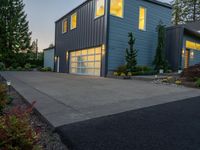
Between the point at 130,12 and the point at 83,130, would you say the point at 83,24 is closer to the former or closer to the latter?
the point at 130,12

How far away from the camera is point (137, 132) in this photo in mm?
2625

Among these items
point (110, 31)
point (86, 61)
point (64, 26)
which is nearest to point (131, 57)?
point (110, 31)

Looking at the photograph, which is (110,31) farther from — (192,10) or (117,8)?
(192,10)

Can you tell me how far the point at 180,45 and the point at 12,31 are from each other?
20.3 metres

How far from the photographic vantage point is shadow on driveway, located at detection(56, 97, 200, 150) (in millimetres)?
2229

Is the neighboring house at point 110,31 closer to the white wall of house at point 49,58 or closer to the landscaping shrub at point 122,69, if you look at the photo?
the landscaping shrub at point 122,69

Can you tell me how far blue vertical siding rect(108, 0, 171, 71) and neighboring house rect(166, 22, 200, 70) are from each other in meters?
1.23

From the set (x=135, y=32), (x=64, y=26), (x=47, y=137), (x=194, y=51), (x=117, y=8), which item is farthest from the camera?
(x=64, y=26)

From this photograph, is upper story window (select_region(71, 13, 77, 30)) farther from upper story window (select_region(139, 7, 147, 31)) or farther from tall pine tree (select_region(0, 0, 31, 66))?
tall pine tree (select_region(0, 0, 31, 66))

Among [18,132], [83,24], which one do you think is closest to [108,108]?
[18,132]

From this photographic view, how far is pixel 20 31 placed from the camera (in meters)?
25.8

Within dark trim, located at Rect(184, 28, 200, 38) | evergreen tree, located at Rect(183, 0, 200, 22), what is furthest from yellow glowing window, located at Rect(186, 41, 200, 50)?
evergreen tree, located at Rect(183, 0, 200, 22)

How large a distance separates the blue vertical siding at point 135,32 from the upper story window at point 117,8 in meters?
0.27

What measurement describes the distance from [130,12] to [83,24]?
3970 mm
